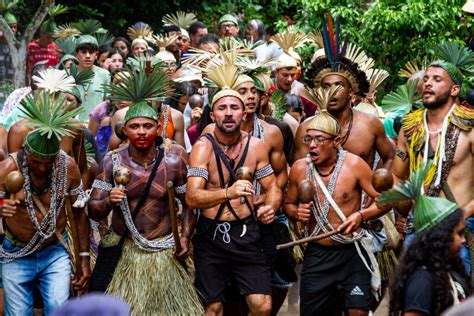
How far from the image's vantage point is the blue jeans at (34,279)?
26.7 ft

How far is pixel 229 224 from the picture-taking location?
28.0ft

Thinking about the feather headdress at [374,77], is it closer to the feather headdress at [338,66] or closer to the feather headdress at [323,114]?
the feather headdress at [338,66]

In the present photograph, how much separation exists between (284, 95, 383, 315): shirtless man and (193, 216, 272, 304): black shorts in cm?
34

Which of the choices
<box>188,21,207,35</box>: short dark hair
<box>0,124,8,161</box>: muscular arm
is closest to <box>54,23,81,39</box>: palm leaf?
Result: <box>188,21,207,35</box>: short dark hair

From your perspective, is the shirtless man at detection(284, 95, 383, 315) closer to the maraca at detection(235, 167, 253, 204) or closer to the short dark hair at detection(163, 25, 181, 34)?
the maraca at detection(235, 167, 253, 204)

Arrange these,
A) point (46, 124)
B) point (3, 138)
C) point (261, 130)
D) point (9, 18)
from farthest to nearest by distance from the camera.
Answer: point (9, 18) < point (3, 138) < point (261, 130) < point (46, 124)

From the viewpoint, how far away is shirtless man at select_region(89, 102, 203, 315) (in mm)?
8391

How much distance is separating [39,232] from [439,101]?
3.19m

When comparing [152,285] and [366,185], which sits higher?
[366,185]

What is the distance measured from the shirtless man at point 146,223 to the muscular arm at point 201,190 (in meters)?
0.17

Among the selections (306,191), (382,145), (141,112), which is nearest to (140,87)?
(141,112)

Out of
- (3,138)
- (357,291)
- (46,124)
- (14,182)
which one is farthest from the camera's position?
(3,138)

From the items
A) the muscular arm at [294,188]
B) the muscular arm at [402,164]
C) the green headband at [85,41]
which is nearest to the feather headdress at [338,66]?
the muscular arm at [402,164]

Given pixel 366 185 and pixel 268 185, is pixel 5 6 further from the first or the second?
pixel 366 185
